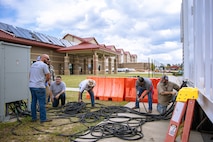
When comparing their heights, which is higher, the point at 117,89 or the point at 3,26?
the point at 3,26

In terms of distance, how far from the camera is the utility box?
493 centimetres

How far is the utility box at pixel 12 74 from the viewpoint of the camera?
194 inches

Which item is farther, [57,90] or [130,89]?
[130,89]

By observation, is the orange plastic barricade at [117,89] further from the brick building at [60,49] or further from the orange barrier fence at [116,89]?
the brick building at [60,49]

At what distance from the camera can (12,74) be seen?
5.21m

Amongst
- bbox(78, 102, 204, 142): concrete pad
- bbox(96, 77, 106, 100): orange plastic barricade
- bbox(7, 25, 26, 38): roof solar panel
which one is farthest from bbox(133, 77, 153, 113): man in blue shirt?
bbox(7, 25, 26, 38): roof solar panel

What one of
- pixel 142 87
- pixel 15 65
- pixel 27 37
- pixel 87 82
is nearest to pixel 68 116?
pixel 87 82

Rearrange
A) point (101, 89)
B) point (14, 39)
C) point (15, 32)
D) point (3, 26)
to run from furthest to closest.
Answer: point (15, 32), point (3, 26), point (14, 39), point (101, 89)

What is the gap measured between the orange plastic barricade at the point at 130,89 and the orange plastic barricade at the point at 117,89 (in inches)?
7.0

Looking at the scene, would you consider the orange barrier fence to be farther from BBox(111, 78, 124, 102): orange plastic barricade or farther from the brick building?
the brick building

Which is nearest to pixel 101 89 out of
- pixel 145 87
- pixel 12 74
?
pixel 145 87

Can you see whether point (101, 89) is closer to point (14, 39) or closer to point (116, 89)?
point (116, 89)

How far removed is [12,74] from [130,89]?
4.80 meters

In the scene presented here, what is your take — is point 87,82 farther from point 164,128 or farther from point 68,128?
point 164,128
